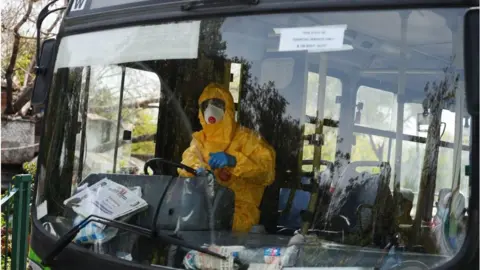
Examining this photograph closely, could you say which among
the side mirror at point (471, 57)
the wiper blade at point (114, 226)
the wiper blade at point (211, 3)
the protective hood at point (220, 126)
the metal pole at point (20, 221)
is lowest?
the metal pole at point (20, 221)

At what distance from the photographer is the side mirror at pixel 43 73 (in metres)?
4.07

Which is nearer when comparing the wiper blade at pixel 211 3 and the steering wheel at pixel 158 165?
the wiper blade at pixel 211 3

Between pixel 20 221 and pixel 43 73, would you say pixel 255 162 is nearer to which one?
pixel 43 73

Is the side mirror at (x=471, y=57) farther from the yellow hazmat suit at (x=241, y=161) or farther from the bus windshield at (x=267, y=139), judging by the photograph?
the yellow hazmat suit at (x=241, y=161)

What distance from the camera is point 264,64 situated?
3.35 m

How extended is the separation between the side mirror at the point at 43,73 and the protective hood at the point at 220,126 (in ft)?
3.06

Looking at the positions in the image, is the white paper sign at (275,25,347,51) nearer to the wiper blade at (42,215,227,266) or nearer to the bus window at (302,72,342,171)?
the bus window at (302,72,342,171)

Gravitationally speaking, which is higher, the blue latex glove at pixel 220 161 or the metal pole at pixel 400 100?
the metal pole at pixel 400 100

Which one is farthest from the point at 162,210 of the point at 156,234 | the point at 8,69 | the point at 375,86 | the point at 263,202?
the point at 8,69

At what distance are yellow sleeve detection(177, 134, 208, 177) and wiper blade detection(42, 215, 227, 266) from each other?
389 millimetres

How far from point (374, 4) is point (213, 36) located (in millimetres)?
756

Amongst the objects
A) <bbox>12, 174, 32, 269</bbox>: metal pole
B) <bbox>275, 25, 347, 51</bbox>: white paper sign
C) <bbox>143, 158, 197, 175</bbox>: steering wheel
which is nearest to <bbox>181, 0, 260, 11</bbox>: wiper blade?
<bbox>275, 25, 347, 51</bbox>: white paper sign

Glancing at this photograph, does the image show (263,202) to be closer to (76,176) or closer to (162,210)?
(162,210)

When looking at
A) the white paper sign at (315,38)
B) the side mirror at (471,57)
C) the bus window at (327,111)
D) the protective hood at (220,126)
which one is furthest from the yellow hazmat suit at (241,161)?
the side mirror at (471,57)
